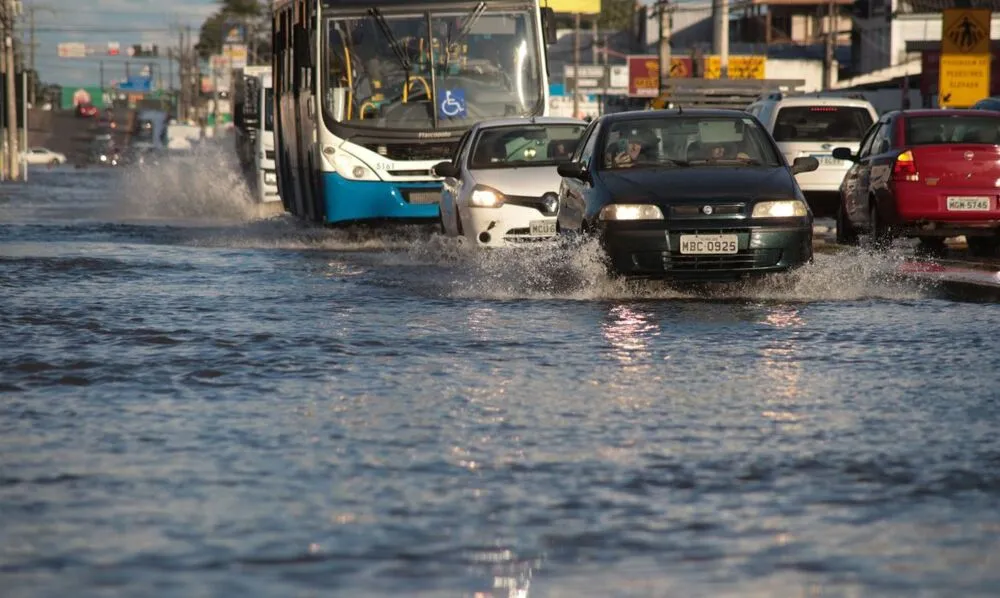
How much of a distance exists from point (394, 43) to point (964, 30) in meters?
11.7

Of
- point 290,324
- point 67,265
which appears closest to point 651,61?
point 67,265

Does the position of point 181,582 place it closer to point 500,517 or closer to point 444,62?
point 500,517

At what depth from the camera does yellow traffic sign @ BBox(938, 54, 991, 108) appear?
32781 millimetres

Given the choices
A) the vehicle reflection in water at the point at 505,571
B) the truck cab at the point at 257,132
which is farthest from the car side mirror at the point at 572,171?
the truck cab at the point at 257,132

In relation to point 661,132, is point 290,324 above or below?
below

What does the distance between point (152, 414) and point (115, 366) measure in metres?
2.04

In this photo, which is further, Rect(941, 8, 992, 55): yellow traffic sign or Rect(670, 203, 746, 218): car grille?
Rect(941, 8, 992, 55): yellow traffic sign

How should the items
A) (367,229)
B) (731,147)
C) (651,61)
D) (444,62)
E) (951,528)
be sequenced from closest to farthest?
(951,528) < (731,147) < (444,62) < (367,229) < (651,61)

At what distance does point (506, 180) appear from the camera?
20672mm

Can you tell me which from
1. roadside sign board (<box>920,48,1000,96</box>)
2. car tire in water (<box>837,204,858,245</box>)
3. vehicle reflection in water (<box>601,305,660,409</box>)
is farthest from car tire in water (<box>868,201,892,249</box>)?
roadside sign board (<box>920,48,1000,96</box>)

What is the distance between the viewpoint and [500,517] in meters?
6.55

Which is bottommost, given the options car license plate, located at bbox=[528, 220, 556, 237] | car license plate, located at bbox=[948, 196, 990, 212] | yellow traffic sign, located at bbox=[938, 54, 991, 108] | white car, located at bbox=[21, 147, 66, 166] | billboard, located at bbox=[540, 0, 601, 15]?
white car, located at bbox=[21, 147, 66, 166]

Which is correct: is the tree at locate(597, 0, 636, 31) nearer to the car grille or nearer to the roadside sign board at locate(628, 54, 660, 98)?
the roadside sign board at locate(628, 54, 660, 98)

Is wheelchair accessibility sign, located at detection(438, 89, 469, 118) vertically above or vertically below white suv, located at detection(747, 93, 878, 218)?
above
